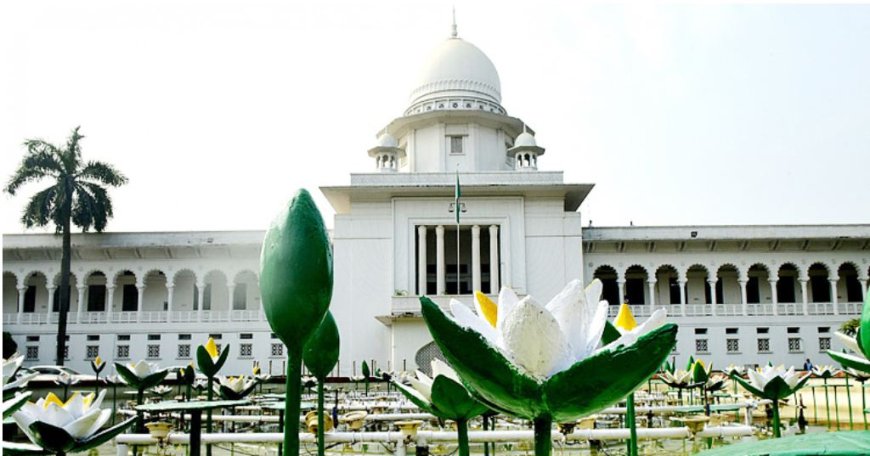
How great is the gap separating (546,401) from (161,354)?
27.8 meters

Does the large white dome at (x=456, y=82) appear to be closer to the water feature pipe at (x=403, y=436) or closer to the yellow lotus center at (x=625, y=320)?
the water feature pipe at (x=403, y=436)

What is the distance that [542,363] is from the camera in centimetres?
99

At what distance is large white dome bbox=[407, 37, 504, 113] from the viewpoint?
2777 centimetres

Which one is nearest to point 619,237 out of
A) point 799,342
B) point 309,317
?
point 799,342

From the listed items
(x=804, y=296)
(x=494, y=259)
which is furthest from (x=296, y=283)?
(x=804, y=296)

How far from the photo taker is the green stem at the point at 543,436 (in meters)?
0.94

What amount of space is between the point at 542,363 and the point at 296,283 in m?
0.38

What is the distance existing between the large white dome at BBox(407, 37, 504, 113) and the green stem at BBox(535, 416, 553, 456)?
26.9m

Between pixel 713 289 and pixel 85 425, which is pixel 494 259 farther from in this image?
pixel 85 425

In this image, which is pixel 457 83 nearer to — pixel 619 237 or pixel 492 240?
pixel 492 240

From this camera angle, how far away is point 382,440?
3.97m

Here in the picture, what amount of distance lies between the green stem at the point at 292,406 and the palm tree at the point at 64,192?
25159 mm

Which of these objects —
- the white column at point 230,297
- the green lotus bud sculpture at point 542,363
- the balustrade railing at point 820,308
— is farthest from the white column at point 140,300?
the green lotus bud sculpture at point 542,363

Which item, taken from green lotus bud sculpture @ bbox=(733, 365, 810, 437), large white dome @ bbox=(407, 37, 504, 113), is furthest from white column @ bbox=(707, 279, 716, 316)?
green lotus bud sculpture @ bbox=(733, 365, 810, 437)
